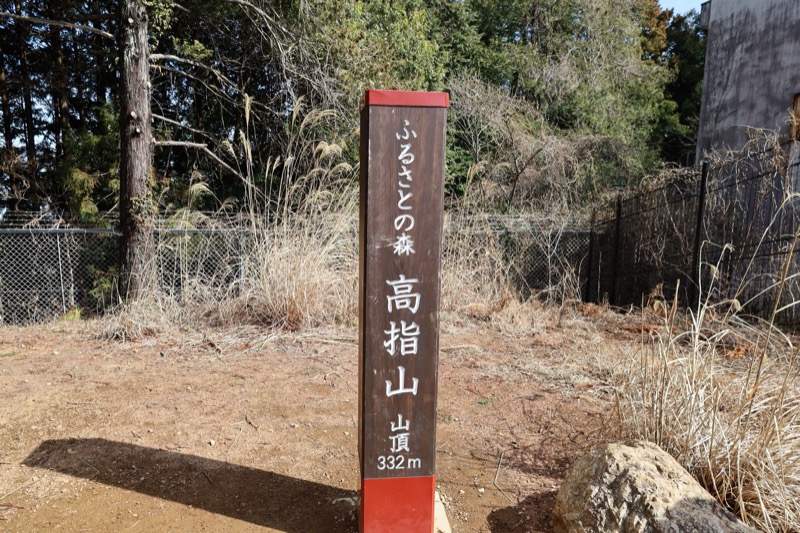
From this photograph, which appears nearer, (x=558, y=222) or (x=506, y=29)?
(x=558, y=222)

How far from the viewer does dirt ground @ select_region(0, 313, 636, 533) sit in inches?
89.9

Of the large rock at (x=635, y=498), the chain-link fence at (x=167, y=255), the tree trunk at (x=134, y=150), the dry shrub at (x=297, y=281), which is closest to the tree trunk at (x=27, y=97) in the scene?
the chain-link fence at (x=167, y=255)

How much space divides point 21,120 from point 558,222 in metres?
11.2

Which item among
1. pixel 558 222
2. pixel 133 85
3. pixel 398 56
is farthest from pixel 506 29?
pixel 133 85

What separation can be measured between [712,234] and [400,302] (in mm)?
5911

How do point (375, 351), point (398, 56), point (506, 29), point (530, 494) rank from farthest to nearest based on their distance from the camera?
1. point (506, 29)
2. point (398, 56)
3. point (530, 494)
4. point (375, 351)

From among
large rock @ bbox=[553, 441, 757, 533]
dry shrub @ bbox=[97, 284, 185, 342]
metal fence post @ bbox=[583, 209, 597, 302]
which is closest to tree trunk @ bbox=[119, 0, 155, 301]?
dry shrub @ bbox=[97, 284, 185, 342]

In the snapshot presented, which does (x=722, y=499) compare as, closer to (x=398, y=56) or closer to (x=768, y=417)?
(x=768, y=417)

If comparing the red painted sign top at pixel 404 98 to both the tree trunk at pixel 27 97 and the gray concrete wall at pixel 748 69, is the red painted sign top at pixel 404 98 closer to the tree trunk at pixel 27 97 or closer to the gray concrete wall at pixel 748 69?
the gray concrete wall at pixel 748 69

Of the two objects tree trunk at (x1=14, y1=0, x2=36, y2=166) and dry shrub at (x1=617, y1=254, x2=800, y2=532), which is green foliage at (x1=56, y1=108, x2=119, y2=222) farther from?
dry shrub at (x1=617, y1=254, x2=800, y2=532)

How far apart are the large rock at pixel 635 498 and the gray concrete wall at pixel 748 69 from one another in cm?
707

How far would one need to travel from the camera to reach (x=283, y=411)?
10.9ft

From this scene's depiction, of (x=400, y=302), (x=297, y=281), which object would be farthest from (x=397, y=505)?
(x=297, y=281)

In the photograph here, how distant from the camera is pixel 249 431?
9.96ft
